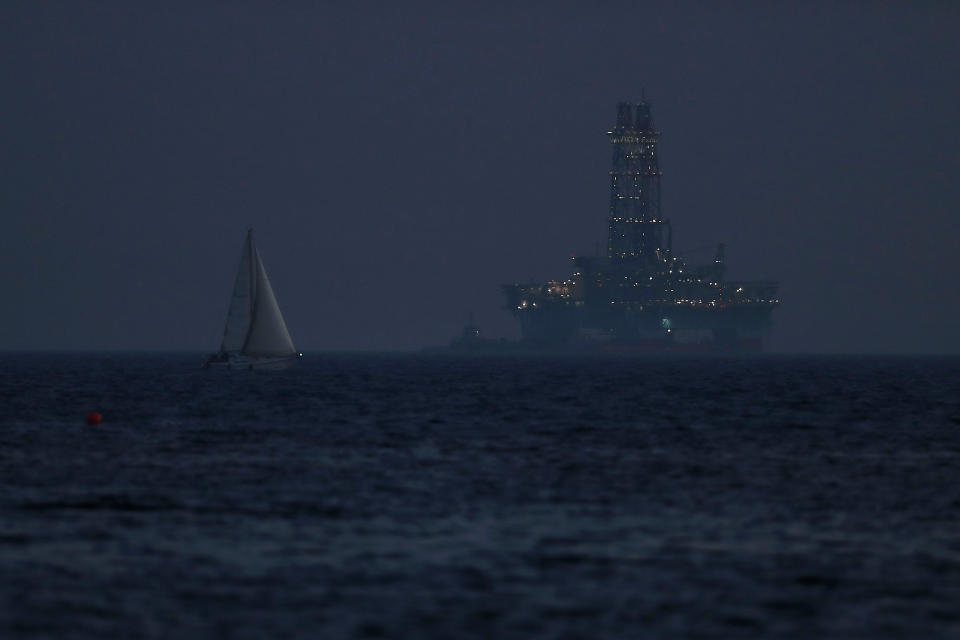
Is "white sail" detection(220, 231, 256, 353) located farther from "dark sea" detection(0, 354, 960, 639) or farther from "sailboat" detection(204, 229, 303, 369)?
"dark sea" detection(0, 354, 960, 639)

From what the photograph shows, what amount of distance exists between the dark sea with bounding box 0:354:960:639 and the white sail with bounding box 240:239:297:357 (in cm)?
6416

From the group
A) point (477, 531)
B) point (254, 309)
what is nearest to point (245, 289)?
point (254, 309)

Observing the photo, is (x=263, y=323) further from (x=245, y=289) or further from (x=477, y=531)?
(x=477, y=531)

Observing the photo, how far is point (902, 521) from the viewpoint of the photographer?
35.5 metres

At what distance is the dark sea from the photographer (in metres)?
24.7

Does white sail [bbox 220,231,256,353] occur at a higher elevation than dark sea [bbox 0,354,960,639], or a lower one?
higher

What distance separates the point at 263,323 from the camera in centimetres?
13412

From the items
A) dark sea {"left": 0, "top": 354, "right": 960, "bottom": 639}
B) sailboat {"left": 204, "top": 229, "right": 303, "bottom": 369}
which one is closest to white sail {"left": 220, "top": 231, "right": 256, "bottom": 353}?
sailboat {"left": 204, "top": 229, "right": 303, "bottom": 369}

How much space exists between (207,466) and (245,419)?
87.1 ft

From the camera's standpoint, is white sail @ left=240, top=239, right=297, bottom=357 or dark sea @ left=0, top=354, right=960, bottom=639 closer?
dark sea @ left=0, top=354, right=960, bottom=639

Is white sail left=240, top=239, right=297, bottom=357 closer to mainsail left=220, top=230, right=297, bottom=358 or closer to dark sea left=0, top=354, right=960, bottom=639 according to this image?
mainsail left=220, top=230, right=297, bottom=358

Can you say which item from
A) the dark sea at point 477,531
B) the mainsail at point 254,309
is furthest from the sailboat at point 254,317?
the dark sea at point 477,531

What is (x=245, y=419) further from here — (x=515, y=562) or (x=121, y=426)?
(x=515, y=562)

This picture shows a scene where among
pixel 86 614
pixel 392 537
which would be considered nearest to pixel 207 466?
pixel 392 537
